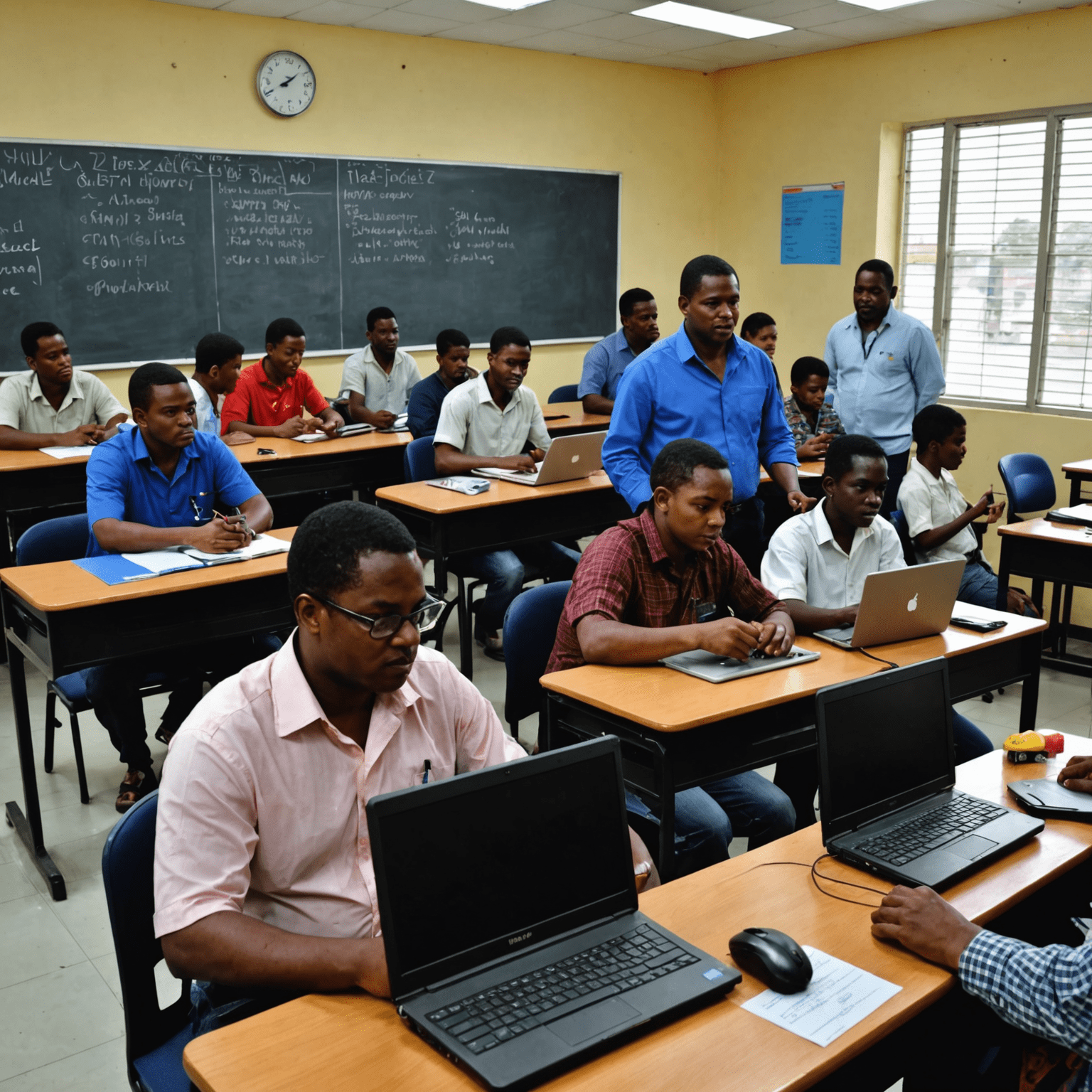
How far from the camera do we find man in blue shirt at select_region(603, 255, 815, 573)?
347cm

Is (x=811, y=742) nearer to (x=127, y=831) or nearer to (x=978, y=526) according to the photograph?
(x=127, y=831)

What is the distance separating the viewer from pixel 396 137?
6.38 m

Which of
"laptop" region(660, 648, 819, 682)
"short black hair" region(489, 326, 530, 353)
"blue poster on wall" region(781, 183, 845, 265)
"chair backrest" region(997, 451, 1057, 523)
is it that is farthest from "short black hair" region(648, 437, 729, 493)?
"blue poster on wall" region(781, 183, 845, 265)

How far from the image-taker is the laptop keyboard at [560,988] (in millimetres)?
1210

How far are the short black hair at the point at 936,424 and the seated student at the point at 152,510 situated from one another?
258cm

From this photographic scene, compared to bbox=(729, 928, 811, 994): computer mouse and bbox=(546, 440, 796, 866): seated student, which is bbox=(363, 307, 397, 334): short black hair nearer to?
bbox=(546, 440, 796, 866): seated student

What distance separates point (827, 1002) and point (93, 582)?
2328 millimetres

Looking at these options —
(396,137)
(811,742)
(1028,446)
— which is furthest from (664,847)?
(396,137)

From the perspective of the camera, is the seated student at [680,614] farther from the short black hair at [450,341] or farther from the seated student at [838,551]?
the short black hair at [450,341]

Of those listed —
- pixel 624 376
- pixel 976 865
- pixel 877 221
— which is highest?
pixel 877 221

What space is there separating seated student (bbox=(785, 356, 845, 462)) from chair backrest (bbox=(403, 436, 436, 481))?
167 cm

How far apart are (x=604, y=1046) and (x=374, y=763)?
501mm

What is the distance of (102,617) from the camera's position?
2.89 metres

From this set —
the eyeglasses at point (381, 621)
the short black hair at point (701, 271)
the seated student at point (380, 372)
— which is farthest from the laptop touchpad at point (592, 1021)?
the seated student at point (380, 372)
